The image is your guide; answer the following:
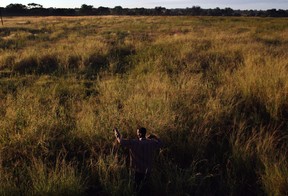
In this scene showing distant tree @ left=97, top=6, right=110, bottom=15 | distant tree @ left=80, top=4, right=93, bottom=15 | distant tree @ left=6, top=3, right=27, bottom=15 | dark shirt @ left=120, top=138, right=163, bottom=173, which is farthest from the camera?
distant tree @ left=97, top=6, right=110, bottom=15

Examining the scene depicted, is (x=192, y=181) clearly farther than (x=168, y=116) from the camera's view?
No

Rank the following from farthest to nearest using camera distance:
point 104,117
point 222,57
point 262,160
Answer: point 222,57, point 104,117, point 262,160

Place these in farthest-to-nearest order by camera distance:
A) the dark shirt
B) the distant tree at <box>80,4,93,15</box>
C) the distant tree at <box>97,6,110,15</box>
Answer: the distant tree at <box>97,6,110,15</box> < the distant tree at <box>80,4,93,15</box> < the dark shirt

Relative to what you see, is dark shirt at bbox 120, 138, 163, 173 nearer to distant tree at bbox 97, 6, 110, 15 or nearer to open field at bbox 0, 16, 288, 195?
open field at bbox 0, 16, 288, 195

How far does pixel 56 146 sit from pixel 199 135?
1.80 meters

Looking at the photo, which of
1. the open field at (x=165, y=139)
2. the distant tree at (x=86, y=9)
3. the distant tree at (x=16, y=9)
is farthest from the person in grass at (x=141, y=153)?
the distant tree at (x=86, y=9)

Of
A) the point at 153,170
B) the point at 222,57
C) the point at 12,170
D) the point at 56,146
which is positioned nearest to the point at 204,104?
the point at 153,170

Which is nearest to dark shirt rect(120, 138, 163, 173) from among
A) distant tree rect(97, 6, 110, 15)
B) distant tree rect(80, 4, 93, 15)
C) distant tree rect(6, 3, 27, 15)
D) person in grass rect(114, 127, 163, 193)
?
person in grass rect(114, 127, 163, 193)

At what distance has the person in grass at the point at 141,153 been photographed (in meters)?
3.39

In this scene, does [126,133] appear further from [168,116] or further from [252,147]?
[252,147]

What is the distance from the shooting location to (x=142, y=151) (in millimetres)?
3400

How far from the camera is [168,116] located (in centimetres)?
438

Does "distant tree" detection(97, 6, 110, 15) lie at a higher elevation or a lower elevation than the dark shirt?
lower

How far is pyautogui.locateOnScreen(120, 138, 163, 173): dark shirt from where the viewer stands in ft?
11.1
